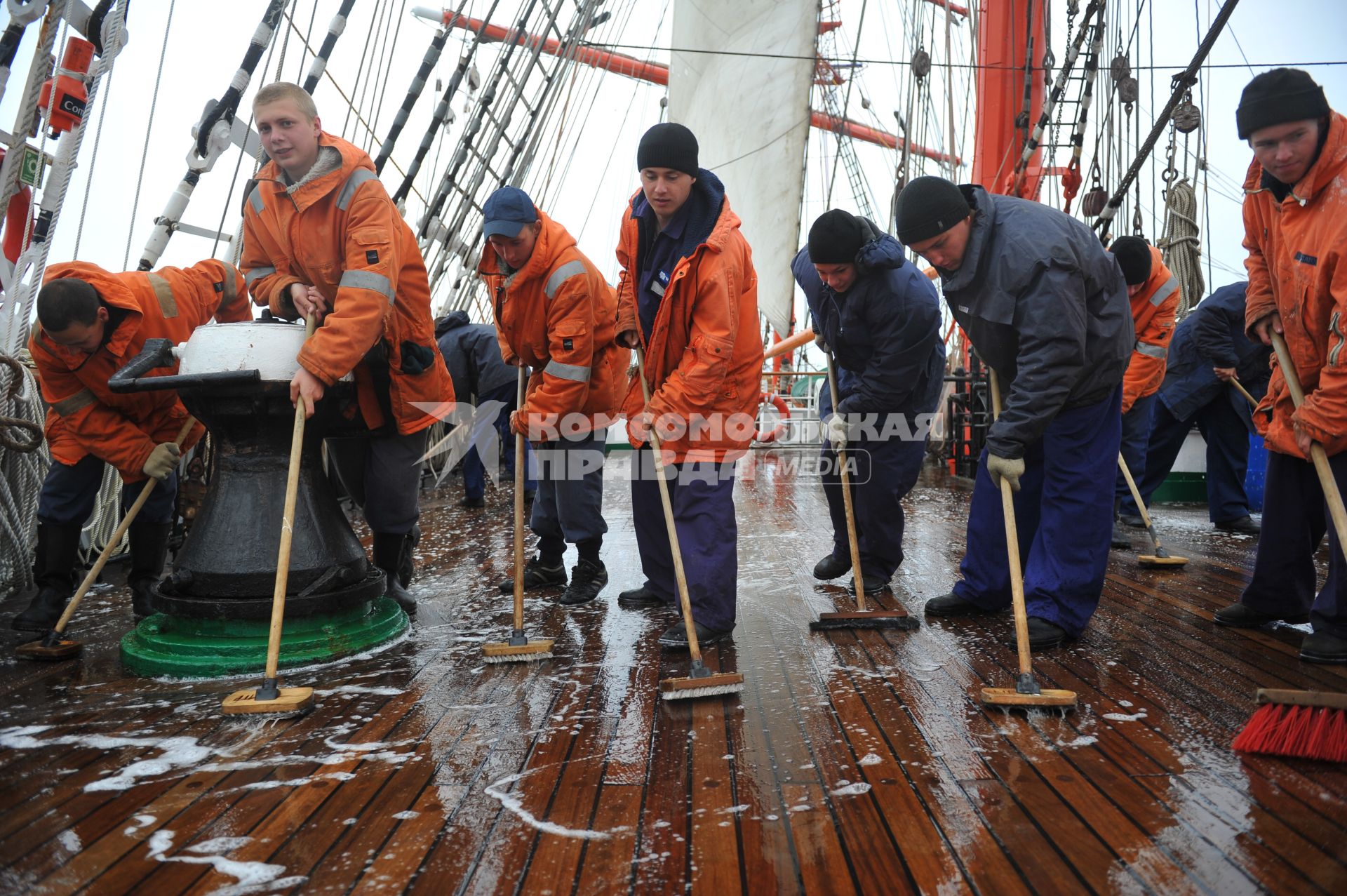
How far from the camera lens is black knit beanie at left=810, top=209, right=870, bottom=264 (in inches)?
138

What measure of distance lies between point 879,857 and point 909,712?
2.58ft

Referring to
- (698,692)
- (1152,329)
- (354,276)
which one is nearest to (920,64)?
(1152,329)

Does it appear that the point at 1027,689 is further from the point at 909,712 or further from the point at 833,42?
the point at 833,42

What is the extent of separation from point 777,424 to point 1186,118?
7.70 meters

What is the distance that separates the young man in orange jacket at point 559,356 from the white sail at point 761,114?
393 inches

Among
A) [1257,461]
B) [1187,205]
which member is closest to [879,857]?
[1257,461]

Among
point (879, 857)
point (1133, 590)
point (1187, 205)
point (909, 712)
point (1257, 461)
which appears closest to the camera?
point (879, 857)

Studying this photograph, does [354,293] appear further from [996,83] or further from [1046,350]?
[996,83]

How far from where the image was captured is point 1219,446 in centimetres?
554

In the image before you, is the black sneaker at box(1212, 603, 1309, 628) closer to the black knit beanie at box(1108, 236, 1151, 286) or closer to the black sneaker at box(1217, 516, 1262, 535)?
the black knit beanie at box(1108, 236, 1151, 286)

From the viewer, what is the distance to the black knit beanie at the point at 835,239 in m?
3.51

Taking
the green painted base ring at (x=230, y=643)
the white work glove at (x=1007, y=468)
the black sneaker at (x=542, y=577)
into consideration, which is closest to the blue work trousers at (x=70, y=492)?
the green painted base ring at (x=230, y=643)

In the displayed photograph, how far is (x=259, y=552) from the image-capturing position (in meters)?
3.02

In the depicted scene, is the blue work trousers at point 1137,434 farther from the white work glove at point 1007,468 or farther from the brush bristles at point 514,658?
the brush bristles at point 514,658
